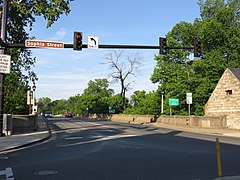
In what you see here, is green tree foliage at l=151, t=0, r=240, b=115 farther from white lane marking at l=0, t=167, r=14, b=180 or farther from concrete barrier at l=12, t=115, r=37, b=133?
white lane marking at l=0, t=167, r=14, b=180

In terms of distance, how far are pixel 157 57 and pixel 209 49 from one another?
31.0 feet

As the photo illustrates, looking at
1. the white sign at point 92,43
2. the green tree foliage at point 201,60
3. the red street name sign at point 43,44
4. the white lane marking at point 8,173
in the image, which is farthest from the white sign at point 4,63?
the green tree foliage at point 201,60

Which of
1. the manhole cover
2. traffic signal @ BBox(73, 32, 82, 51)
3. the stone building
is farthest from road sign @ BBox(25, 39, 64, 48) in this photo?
the stone building

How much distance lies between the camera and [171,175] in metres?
8.49

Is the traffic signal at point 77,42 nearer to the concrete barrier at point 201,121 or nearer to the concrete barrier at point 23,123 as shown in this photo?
the concrete barrier at point 23,123

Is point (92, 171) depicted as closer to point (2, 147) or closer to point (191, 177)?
point (191, 177)

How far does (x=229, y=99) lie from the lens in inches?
1262

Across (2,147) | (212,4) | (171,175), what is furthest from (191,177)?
(212,4)

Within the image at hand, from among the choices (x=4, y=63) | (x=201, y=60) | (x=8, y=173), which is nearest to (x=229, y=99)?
(x=201, y=60)

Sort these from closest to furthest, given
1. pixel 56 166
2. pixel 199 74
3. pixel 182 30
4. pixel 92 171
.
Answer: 1. pixel 92 171
2. pixel 56 166
3. pixel 199 74
4. pixel 182 30

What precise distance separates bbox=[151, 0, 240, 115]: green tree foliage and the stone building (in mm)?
9634

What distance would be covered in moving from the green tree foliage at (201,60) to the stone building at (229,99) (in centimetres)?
963

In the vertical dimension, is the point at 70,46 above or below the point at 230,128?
above

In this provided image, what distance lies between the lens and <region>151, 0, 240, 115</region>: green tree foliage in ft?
145
